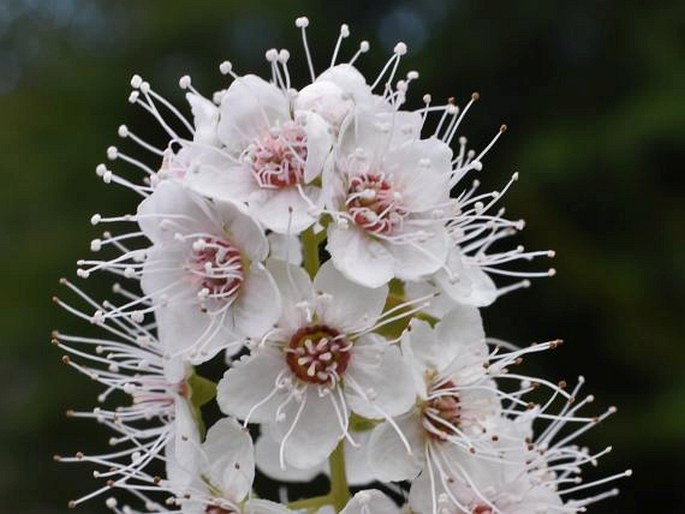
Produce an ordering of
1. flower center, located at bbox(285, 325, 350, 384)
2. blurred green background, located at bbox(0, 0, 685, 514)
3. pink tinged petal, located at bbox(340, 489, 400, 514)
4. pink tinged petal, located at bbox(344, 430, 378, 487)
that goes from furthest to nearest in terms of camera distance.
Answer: blurred green background, located at bbox(0, 0, 685, 514)
pink tinged petal, located at bbox(344, 430, 378, 487)
flower center, located at bbox(285, 325, 350, 384)
pink tinged petal, located at bbox(340, 489, 400, 514)

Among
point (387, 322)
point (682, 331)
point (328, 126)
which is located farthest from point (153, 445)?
point (682, 331)

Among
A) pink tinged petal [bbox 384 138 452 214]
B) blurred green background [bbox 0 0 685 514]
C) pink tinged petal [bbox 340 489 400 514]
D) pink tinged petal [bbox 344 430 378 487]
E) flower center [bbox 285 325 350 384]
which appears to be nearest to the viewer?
pink tinged petal [bbox 340 489 400 514]

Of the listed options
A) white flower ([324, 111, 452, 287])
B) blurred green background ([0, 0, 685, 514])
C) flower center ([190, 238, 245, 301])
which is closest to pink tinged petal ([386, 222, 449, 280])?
white flower ([324, 111, 452, 287])

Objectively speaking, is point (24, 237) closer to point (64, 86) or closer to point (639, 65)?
point (64, 86)

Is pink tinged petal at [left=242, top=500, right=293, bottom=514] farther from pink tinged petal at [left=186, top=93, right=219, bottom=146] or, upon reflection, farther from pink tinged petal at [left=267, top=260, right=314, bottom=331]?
pink tinged petal at [left=186, top=93, right=219, bottom=146]

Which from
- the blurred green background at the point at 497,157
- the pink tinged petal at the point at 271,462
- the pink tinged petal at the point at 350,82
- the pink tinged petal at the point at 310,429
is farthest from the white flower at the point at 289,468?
the blurred green background at the point at 497,157

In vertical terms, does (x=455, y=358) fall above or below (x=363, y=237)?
below
